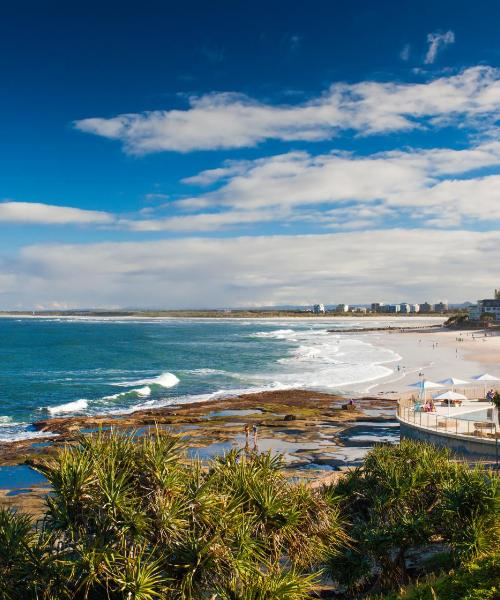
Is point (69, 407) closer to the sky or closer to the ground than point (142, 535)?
closer to the ground

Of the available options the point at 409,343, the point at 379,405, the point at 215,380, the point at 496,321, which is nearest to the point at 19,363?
the point at 215,380

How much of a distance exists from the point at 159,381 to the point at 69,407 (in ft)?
52.7

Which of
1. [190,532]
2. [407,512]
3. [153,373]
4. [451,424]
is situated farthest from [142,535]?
[153,373]

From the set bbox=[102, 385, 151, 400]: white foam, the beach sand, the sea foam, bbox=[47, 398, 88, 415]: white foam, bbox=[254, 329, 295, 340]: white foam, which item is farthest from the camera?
bbox=[254, 329, 295, 340]: white foam

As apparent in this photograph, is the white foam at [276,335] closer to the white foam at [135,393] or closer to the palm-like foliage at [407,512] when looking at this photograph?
the white foam at [135,393]

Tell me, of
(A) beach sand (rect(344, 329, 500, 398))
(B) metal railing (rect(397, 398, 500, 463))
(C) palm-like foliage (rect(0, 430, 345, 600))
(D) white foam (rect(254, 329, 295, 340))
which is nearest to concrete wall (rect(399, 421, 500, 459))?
(B) metal railing (rect(397, 398, 500, 463))

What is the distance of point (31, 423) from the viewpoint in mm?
40031

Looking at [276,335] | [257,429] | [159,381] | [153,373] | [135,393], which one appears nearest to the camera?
[257,429]

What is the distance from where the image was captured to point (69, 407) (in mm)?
45656

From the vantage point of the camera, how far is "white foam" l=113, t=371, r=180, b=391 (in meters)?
59.3

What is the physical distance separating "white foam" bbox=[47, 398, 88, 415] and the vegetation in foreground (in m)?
34.8

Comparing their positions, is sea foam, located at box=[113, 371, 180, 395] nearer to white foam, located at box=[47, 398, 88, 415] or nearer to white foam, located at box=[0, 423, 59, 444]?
white foam, located at box=[47, 398, 88, 415]

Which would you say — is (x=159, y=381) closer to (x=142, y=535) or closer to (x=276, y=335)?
(x=142, y=535)

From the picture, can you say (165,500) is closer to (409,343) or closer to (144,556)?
(144,556)
